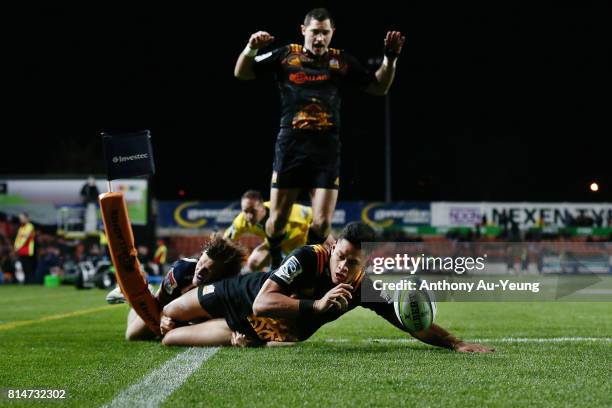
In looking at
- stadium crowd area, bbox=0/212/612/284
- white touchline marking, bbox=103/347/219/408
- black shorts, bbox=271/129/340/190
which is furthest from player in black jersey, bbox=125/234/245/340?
stadium crowd area, bbox=0/212/612/284

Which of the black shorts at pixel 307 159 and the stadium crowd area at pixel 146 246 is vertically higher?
the black shorts at pixel 307 159

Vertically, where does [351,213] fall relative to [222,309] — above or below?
below

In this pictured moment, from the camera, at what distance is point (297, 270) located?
19.2 ft


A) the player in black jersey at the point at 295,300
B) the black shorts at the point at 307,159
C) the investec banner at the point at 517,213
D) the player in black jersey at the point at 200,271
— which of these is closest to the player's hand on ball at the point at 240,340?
the player in black jersey at the point at 295,300

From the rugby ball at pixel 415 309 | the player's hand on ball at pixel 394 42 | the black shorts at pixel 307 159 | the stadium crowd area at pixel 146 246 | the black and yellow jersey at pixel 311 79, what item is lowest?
the stadium crowd area at pixel 146 246

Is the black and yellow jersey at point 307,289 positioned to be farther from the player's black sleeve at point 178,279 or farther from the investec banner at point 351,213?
the investec banner at point 351,213

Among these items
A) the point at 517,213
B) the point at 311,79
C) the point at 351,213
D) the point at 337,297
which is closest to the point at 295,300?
the point at 337,297

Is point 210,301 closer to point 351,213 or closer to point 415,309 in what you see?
point 415,309

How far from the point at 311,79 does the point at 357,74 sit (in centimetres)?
44

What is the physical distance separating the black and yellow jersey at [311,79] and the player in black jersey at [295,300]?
180cm

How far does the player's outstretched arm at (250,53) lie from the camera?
7.10m

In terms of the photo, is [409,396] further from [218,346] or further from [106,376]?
[218,346]

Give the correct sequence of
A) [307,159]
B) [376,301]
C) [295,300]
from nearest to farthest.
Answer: [295,300] < [376,301] < [307,159]

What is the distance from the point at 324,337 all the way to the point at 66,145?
55.9 m
